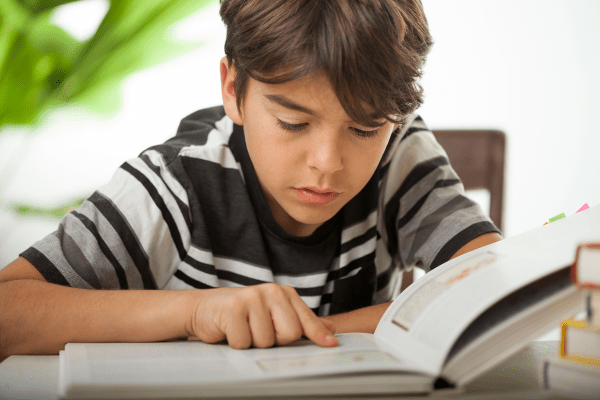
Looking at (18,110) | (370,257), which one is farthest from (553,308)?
(18,110)

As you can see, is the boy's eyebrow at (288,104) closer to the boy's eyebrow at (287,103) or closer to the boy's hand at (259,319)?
the boy's eyebrow at (287,103)

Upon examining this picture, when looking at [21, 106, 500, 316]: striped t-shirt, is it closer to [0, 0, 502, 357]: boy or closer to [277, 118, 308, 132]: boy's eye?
[0, 0, 502, 357]: boy

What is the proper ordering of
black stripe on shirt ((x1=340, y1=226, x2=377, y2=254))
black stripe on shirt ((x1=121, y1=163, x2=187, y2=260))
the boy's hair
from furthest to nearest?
black stripe on shirt ((x1=340, y1=226, x2=377, y2=254)), black stripe on shirt ((x1=121, y1=163, x2=187, y2=260)), the boy's hair

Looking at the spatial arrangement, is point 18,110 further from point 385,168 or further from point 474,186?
point 474,186

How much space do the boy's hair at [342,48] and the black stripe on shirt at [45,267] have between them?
0.31m

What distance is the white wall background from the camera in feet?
4.72

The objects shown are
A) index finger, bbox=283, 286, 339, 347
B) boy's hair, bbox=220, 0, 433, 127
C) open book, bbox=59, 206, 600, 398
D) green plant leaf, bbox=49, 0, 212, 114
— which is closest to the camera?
open book, bbox=59, 206, 600, 398

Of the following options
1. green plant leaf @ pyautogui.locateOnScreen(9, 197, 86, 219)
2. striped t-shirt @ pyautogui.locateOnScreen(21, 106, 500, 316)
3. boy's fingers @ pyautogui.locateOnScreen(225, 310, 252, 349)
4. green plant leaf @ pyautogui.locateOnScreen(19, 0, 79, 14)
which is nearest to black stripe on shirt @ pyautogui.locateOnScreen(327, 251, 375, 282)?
striped t-shirt @ pyautogui.locateOnScreen(21, 106, 500, 316)

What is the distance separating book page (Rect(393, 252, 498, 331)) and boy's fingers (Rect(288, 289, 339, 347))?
59 mm

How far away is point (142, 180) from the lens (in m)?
0.65

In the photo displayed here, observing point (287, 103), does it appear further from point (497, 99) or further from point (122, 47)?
point (497, 99)

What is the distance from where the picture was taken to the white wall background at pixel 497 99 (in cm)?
144

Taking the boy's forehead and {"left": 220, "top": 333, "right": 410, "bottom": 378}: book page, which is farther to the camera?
the boy's forehead

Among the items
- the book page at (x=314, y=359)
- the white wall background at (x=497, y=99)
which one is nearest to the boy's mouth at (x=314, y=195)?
the book page at (x=314, y=359)
